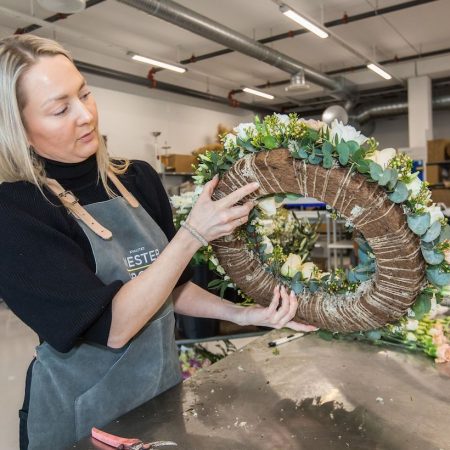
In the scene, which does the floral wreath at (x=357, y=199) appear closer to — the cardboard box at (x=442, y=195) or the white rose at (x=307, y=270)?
the white rose at (x=307, y=270)

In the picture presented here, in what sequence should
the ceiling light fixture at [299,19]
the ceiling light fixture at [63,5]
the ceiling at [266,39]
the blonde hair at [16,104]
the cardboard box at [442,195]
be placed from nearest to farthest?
the blonde hair at [16,104]
the ceiling light fixture at [63,5]
the ceiling light fixture at [299,19]
the ceiling at [266,39]
the cardboard box at [442,195]

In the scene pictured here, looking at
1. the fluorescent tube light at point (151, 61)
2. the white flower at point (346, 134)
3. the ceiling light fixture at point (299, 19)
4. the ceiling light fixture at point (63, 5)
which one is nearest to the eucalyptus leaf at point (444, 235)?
the white flower at point (346, 134)

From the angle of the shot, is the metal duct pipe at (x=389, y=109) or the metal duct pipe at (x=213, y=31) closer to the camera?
the metal duct pipe at (x=213, y=31)

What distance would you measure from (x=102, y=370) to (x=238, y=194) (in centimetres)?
60

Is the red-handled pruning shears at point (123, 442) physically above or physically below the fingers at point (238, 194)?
below

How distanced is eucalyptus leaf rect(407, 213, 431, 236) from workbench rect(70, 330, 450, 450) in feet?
1.63

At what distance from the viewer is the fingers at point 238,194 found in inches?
39.4

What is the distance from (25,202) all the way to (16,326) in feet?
16.4

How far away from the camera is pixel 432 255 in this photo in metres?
0.94

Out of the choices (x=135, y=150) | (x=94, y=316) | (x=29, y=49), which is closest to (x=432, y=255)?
(x=94, y=316)

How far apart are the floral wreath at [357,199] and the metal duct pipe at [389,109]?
11.0 m

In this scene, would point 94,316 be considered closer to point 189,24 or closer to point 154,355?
Result: point 154,355

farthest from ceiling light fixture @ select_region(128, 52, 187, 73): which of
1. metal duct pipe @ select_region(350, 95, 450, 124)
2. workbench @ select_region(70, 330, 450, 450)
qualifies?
workbench @ select_region(70, 330, 450, 450)

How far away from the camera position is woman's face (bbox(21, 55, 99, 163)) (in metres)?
1.11
